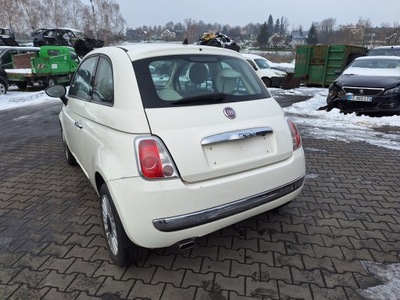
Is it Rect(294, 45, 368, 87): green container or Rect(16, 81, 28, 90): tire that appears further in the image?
Rect(294, 45, 368, 87): green container

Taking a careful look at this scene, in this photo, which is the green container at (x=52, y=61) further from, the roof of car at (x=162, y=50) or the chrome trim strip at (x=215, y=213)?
the chrome trim strip at (x=215, y=213)

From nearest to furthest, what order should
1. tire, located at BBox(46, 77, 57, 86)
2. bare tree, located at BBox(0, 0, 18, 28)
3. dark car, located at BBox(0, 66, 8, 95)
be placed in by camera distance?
dark car, located at BBox(0, 66, 8, 95)
tire, located at BBox(46, 77, 57, 86)
bare tree, located at BBox(0, 0, 18, 28)

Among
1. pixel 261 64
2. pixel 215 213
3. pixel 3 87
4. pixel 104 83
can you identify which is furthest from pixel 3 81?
pixel 215 213

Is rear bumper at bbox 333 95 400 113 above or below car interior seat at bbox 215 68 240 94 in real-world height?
below

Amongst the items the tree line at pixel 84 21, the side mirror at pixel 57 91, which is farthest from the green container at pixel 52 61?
the tree line at pixel 84 21

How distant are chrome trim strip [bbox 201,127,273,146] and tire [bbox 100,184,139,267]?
87cm

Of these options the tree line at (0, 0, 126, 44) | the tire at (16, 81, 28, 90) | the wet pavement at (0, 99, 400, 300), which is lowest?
the tire at (16, 81, 28, 90)

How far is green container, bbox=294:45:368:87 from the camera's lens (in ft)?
47.6

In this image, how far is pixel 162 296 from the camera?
91.3 inches

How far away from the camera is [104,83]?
2865mm

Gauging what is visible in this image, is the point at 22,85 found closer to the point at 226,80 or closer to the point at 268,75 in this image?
the point at 268,75

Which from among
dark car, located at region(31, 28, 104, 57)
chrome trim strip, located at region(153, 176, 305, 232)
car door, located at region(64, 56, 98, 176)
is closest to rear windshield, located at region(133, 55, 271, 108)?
chrome trim strip, located at region(153, 176, 305, 232)

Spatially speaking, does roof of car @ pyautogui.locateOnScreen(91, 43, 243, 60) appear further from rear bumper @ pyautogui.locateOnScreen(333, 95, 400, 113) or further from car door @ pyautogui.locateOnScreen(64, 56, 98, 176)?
rear bumper @ pyautogui.locateOnScreen(333, 95, 400, 113)

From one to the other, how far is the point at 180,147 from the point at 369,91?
24.0ft
